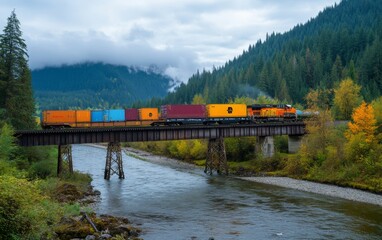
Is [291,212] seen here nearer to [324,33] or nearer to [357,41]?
[357,41]

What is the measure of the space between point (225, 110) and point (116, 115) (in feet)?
66.3

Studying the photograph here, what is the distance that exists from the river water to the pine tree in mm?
15612

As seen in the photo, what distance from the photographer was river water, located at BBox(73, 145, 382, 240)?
32688 mm

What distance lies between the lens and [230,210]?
40.9 m

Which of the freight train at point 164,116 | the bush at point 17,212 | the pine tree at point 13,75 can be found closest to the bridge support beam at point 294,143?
the freight train at point 164,116

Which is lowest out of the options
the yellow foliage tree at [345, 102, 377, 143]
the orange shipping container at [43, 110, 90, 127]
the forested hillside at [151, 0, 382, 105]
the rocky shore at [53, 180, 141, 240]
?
the rocky shore at [53, 180, 141, 240]

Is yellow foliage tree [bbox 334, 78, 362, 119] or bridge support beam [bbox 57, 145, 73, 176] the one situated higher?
yellow foliage tree [bbox 334, 78, 362, 119]

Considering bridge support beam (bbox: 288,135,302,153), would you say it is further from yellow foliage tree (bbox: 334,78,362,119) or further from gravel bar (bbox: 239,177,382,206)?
yellow foliage tree (bbox: 334,78,362,119)

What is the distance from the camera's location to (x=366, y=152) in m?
56.7

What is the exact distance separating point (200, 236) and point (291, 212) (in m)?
12.7

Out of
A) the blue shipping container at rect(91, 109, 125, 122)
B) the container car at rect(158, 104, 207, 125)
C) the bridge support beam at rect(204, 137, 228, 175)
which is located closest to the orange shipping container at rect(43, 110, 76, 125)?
the blue shipping container at rect(91, 109, 125, 122)

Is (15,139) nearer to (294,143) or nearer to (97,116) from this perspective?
(97,116)

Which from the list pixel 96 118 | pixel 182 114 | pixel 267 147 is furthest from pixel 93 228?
pixel 267 147

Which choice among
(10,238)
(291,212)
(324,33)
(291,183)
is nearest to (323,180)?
(291,183)
